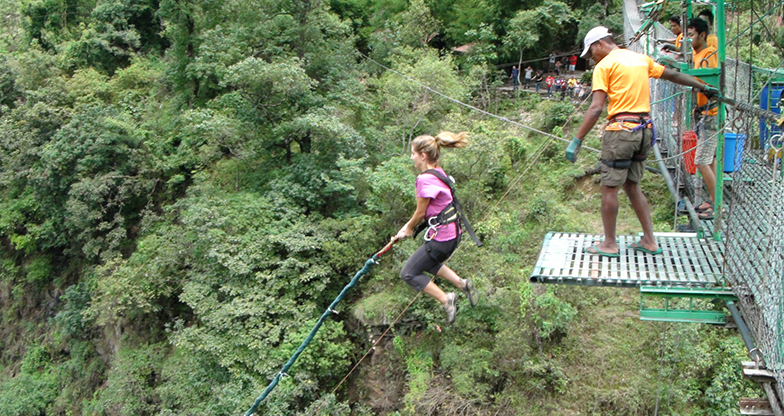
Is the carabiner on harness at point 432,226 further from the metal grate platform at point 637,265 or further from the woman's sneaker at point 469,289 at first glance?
the metal grate platform at point 637,265

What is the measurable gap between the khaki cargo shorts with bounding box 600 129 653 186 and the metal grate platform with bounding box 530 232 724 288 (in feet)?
2.24

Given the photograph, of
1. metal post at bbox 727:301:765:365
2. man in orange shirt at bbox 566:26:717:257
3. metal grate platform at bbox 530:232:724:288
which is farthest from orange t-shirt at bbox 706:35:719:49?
metal post at bbox 727:301:765:365

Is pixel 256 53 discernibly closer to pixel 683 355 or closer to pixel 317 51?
pixel 317 51

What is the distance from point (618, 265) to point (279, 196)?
9.71 meters

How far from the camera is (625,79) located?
4500 mm

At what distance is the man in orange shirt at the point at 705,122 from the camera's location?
561 centimetres

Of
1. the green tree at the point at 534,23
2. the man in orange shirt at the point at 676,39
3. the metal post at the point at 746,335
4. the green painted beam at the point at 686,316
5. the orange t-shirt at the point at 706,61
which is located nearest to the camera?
the metal post at the point at 746,335

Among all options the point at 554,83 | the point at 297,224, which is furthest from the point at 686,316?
the point at 554,83

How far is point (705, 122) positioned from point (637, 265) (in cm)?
189

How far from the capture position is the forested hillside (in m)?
8.61

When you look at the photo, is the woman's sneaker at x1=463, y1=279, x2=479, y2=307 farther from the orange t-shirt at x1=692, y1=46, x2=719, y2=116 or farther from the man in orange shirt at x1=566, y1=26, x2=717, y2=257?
the orange t-shirt at x1=692, y1=46, x2=719, y2=116

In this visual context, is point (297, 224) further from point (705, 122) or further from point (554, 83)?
point (705, 122)

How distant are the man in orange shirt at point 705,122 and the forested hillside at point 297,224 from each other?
7.14 feet

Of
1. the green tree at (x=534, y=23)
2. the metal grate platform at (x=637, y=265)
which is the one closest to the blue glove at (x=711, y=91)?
the metal grate platform at (x=637, y=265)
